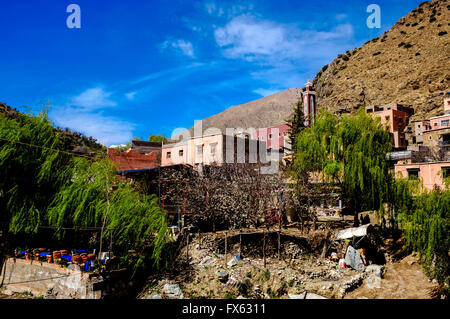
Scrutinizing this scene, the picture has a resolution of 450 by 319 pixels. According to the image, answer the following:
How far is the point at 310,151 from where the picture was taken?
1970 centimetres

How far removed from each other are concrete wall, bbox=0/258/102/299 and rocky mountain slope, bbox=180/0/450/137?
4713 centimetres

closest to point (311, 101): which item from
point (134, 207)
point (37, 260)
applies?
point (134, 207)

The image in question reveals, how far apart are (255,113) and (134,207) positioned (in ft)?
380

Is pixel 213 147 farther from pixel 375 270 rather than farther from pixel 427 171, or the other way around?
pixel 375 270

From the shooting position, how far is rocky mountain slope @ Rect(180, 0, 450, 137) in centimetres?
4916

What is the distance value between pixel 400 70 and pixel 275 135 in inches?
1092

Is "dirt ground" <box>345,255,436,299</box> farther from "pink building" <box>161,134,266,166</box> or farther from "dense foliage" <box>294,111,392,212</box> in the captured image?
"pink building" <box>161,134,266,166</box>

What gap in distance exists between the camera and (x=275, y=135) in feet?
154

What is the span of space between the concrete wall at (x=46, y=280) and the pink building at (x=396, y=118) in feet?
123

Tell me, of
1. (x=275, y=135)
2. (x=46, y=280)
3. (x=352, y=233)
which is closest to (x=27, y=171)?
(x=46, y=280)

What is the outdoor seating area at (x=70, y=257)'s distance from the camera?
13.0 m

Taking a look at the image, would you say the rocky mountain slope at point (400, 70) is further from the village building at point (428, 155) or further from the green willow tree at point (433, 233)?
the green willow tree at point (433, 233)

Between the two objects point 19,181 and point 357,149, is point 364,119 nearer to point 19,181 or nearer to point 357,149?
point 357,149

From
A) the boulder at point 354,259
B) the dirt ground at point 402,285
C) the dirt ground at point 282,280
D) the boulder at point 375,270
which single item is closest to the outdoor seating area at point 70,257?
the dirt ground at point 282,280
